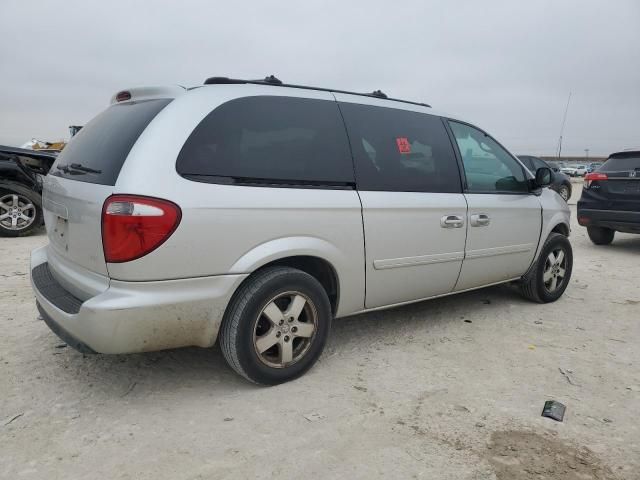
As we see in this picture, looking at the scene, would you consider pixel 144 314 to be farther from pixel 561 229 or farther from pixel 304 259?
pixel 561 229

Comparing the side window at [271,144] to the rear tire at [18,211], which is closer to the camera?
the side window at [271,144]

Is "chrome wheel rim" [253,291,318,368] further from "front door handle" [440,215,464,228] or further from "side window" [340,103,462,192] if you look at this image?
"front door handle" [440,215,464,228]

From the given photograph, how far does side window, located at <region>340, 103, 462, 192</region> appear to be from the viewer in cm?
329

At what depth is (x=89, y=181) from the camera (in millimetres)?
2639

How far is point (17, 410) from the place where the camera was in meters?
2.64

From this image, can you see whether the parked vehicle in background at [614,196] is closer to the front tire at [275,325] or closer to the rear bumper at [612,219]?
the rear bumper at [612,219]

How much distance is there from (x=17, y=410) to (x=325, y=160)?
218 centimetres

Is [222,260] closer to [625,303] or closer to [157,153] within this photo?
[157,153]

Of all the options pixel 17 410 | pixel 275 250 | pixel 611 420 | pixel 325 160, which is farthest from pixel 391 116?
pixel 17 410

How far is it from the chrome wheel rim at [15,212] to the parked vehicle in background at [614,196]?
8.85m

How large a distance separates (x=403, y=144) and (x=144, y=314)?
2.10 metres

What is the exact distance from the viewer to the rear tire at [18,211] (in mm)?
7664

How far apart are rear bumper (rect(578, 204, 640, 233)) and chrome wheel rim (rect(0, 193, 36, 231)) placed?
882cm

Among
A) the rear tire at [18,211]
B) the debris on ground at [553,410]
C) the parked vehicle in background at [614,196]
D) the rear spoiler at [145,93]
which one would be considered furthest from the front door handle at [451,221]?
the rear tire at [18,211]
